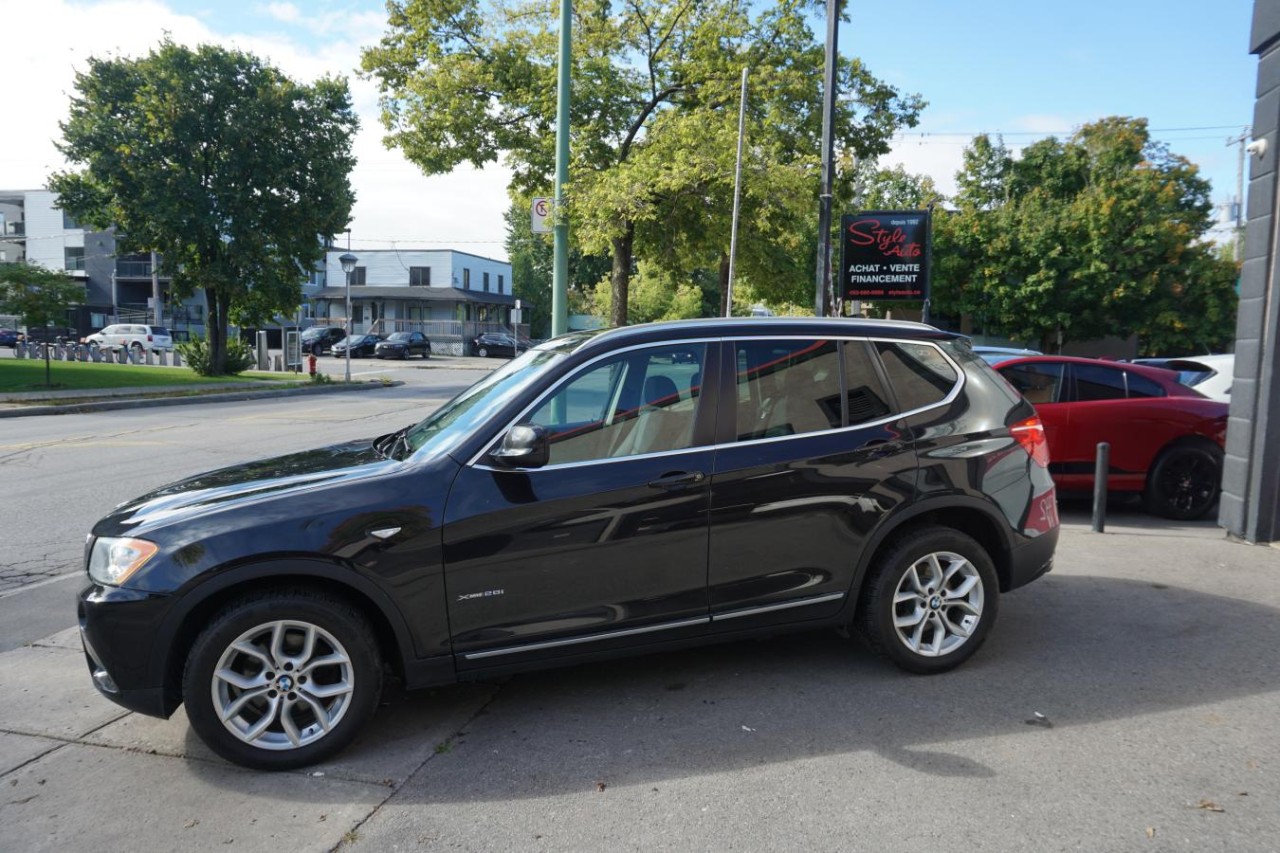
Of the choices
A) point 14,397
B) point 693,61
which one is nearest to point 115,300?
point 14,397

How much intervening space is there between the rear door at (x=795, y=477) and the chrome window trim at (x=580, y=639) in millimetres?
140

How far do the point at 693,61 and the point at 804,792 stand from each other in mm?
20216

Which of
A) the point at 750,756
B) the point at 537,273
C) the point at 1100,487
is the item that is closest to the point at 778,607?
the point at 750,756

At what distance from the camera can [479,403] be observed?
416 centimetres

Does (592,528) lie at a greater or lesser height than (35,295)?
lesser

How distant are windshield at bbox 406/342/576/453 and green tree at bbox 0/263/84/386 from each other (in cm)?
2101

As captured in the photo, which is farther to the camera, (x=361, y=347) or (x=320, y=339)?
(x=320, y=339)

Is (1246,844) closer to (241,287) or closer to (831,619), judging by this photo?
(831,619)

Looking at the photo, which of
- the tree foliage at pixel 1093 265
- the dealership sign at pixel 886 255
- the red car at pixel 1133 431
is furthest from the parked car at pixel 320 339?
the red car at pixel 1133 431

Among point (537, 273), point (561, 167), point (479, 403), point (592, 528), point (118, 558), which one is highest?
point (537, 273)

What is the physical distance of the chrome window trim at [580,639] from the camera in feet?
12.1

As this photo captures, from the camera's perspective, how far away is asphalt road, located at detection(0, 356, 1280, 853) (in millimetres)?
3025

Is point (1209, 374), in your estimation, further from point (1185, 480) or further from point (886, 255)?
point (886, 255)

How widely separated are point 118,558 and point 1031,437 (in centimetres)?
427
